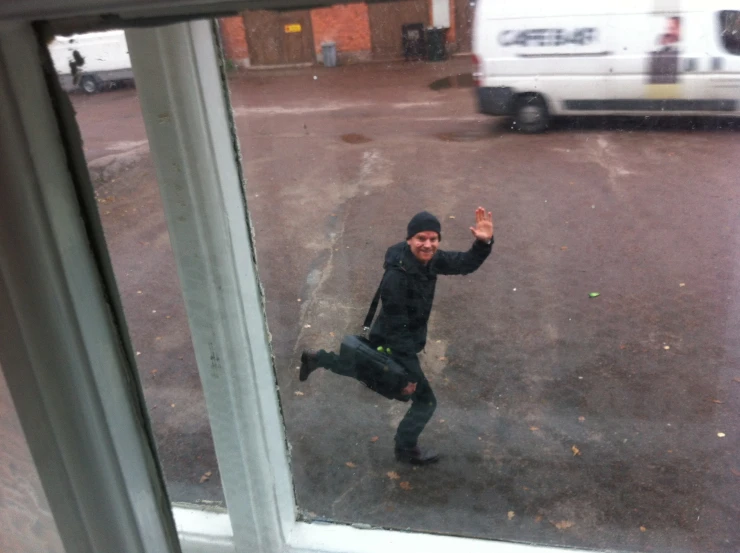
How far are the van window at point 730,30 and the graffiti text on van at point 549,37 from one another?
0.18m

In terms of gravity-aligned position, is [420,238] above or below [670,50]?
below

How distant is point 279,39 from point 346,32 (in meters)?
0.08

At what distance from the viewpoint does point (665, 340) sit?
2.26 meters

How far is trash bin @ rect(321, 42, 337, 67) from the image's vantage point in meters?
0.89

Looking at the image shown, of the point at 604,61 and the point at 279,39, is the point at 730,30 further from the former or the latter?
the point at 279,39

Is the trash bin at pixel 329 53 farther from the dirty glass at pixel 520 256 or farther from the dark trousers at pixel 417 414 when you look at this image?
the dark trousers at pixel 417 414

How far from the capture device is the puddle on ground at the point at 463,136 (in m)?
1.30

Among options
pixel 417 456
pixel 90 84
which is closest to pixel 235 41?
pixel 90 84

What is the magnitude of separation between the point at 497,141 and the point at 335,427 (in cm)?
104

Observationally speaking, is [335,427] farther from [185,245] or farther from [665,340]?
[185,245]

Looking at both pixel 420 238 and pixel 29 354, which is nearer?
pixel 29 354

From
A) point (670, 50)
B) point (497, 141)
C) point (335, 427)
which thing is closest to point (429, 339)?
point (335, 427)

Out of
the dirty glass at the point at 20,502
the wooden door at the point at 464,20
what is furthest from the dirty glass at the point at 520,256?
the dirty glass at the point at 20,502

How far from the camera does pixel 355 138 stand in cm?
175
